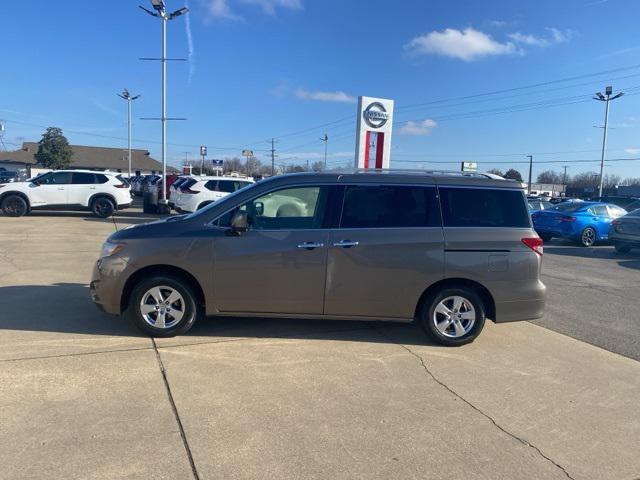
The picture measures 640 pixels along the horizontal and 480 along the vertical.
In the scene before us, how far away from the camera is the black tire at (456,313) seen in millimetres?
5395

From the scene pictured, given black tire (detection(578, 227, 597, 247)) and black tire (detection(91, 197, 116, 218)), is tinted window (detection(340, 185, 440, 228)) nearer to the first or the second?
black tire (detection(578, 227, 597, 247))

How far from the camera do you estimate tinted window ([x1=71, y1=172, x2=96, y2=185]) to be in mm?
18516

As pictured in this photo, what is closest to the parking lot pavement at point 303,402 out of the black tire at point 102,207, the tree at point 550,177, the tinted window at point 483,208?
the tinted window at point 483,208

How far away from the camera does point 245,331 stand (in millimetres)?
5641

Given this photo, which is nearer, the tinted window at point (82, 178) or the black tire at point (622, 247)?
the black tire at point (622, 247)

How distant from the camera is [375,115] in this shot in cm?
1516

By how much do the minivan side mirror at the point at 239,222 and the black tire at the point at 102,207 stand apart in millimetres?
15384

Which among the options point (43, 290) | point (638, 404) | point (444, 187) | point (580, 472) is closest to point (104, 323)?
point (43, 290)

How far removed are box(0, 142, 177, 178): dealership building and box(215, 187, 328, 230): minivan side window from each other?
269 ft

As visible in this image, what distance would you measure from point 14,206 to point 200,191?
6.53 metres

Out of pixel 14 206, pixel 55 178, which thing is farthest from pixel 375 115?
pixel 14 206

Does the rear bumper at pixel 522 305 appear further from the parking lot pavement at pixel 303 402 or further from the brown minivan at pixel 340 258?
the parking lot pavement at pixel 303 402

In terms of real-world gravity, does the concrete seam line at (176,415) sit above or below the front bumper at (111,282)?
below

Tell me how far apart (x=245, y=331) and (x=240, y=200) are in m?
1.49
